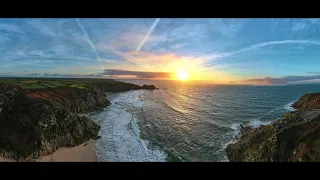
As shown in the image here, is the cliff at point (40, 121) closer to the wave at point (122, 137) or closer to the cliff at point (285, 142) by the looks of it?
the wave at point (122, 137)

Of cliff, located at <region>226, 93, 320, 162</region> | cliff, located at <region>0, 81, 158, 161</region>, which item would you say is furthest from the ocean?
cliff, located at <region>0, 81, 158, 161</region>

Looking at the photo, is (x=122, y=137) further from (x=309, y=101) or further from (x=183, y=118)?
(x=309, y=101)

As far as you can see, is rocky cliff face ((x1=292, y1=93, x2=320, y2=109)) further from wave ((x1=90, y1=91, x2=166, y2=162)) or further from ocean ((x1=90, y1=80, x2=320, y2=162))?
wave ((x1=90, y1=91, x2=166, y2=162))

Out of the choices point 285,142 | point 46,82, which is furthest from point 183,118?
point 46,82

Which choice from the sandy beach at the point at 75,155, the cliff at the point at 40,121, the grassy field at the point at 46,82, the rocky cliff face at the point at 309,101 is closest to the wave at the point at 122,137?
the sandy beach at the point at 75,155
